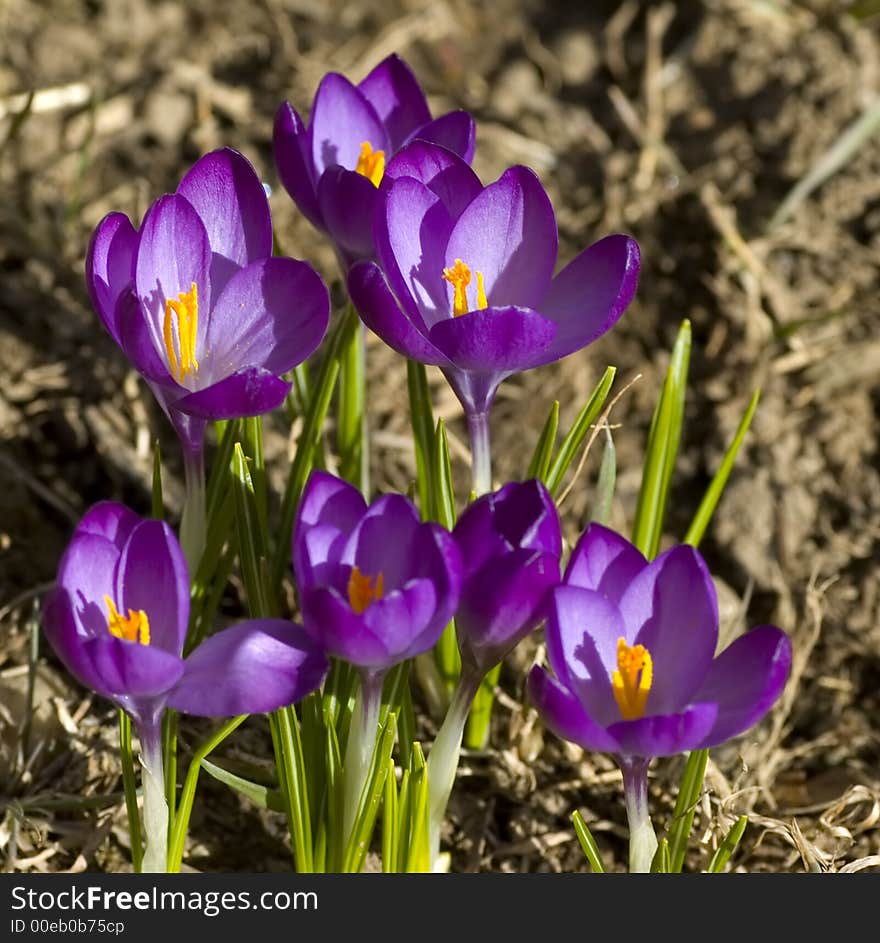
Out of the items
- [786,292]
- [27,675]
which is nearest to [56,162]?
[27,675]

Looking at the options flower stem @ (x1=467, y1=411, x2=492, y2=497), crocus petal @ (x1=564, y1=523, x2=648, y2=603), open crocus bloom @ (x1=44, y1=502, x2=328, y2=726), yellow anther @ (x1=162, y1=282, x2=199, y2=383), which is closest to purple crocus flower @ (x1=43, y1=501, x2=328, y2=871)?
open crocus bloom @ (x1=44, y1=502, x2=328, y2=726)

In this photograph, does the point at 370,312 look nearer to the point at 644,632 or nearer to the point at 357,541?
the point at 357,541

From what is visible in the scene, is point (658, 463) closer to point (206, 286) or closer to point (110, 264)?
point (206, 286)

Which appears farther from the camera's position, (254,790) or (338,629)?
(254,790)

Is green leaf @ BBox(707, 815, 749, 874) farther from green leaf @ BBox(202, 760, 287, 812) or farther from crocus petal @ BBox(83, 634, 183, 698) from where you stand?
crocus petal @ BBox(83, 634, 183, 698)

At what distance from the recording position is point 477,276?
5.83 ft

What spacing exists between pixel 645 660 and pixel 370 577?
33cm

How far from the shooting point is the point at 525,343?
5.53 ft

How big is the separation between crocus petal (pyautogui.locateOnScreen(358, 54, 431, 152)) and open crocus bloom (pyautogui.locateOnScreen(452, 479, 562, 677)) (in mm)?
767

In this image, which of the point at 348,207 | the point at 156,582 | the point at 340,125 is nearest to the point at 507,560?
the point at 156,582

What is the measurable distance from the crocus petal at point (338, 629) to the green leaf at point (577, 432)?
1.78 ft

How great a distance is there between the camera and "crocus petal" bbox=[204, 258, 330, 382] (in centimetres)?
177

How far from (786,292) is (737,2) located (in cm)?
97

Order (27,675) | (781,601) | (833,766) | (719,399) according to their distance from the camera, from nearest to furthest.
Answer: (27,675), (833,766), (781,601), (719,399)
